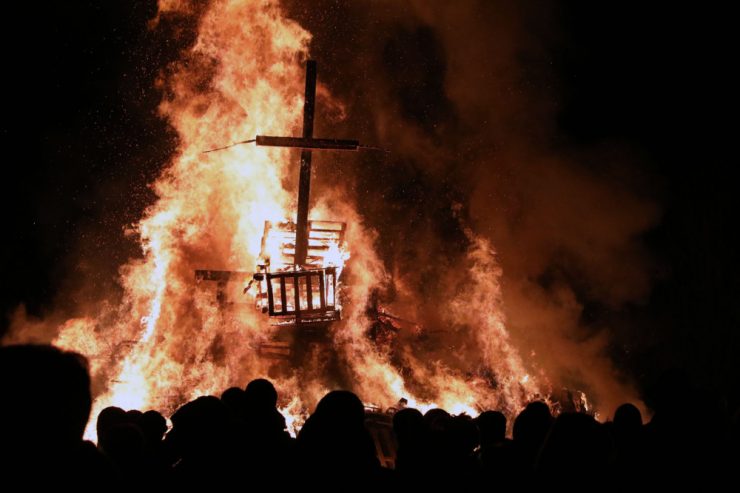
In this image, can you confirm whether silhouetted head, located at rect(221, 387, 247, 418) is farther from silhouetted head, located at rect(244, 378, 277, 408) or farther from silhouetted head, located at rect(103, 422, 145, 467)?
silhouetted head, located at rect(103, 422, 145, 467)

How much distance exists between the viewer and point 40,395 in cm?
185

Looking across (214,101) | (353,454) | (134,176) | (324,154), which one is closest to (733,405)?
(353,454)

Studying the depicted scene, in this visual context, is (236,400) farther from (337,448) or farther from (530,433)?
(530,433)

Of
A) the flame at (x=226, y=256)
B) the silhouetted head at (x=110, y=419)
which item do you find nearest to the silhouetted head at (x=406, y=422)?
the silhouetted head at (x=110, y=419)

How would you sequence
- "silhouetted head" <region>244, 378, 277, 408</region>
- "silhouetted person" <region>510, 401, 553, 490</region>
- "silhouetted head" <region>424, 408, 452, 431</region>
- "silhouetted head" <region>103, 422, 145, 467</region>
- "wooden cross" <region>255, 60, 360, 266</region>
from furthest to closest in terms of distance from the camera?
"wooden cross" <region>255, 60, 360, 266</region>, "silhouetted head" <region>424, 408, 452, 431</region>, "silhouetted head" <region>244, 378, 277, 408</region>, "silhouetted person" <region>510, 401, 553, 490</region>, "silhouetted head" <region>103, 422, 145, 467</region>

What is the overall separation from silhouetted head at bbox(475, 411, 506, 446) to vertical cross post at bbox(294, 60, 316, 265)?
5.09m

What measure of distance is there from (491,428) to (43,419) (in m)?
3.65

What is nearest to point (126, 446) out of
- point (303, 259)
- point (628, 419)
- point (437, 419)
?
point (437, 419)

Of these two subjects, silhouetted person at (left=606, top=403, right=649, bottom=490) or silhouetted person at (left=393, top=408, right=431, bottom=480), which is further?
silhouetted person at (left=393, top=408, right=431, bottom=480)

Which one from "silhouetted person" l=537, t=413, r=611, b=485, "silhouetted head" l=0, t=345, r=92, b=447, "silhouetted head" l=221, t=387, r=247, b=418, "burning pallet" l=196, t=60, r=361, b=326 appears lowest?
"silhouetted person" l=537, t=413, r=611, b=485

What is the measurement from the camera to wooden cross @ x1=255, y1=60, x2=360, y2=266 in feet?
26.9

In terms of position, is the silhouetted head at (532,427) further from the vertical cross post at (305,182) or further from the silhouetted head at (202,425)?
the vertical cross post at (305,182)

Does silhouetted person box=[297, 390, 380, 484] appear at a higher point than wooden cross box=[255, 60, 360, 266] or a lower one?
lower

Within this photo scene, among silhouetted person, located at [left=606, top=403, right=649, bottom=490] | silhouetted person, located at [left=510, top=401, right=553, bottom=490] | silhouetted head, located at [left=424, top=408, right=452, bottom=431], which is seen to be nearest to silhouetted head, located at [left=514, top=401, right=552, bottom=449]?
silhouetted person, located at [left=510, top=401, right=553, bottom=490]
